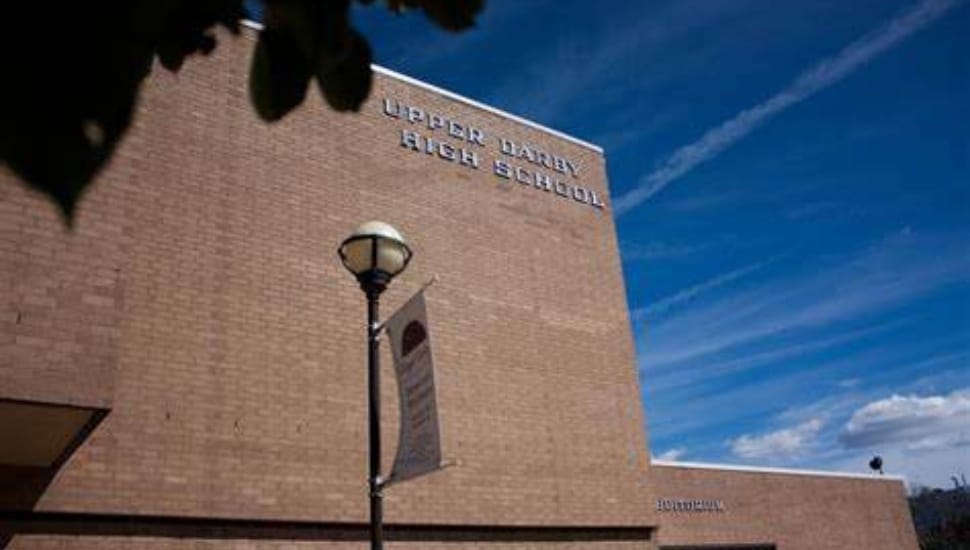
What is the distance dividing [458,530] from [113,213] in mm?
6762

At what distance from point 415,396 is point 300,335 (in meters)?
4.98

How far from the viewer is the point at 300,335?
40.6 feet

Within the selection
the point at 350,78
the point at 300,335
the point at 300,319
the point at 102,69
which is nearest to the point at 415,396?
the point at 300,335

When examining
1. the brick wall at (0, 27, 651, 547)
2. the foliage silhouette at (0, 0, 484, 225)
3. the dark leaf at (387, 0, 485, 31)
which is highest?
the brick wall at (0, 27, 651, 547)

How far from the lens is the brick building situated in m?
8.52

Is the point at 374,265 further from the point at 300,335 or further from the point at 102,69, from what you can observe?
the point at 102,69

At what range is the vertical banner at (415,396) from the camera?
7.45 m

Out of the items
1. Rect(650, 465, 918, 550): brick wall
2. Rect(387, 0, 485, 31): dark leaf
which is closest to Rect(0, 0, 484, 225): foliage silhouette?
Rect(387, 0, 485, 31): dark leaf

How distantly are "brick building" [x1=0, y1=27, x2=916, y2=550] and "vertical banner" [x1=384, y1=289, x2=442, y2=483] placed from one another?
2528 mm

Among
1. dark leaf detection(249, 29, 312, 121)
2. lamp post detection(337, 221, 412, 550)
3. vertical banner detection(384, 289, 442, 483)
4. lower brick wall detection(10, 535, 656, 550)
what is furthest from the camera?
lower brick wall detection(10, 535, 656, 550)

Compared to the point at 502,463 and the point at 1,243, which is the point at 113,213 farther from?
the point at 502,463

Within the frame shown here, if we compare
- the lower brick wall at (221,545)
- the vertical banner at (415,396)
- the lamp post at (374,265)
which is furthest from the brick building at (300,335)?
the vertical banner at (415,396)

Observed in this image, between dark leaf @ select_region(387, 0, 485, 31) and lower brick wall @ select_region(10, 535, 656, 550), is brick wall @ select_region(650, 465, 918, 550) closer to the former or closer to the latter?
lower brick wall @ select_region(10, 535, 656, 550)

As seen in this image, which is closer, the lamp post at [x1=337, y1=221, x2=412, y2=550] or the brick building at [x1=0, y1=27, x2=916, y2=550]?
the lamp post at [x1=337, y1=221, x2=412, y2=550]
